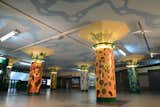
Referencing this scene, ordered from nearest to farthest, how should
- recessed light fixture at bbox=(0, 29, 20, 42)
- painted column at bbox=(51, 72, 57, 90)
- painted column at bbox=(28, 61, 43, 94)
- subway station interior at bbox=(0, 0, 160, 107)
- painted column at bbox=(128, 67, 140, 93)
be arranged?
subway station interior at bbox=(0, 0, 160, 107)
recessed light fixture at bbox=(0, 29, 20, 42)
painted column at bbox=(28, 61, 43, 94)
painted column at bbox=(128, 67, 140, 93)
painted column at bbox=(51, 72, 57, 90)

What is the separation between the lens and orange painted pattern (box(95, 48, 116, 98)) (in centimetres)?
835

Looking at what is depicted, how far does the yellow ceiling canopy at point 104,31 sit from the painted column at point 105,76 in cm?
59

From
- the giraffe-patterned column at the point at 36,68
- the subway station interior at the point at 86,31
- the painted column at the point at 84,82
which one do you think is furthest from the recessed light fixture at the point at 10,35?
the painted column at the point at 84,82

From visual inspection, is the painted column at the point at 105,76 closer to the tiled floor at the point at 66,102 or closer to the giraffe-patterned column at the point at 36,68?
the tiled floor at the point at 66,102

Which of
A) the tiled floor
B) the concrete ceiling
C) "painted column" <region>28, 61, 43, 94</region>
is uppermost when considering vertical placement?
the concrete ceiling

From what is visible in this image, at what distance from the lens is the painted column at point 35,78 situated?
13.2 meters

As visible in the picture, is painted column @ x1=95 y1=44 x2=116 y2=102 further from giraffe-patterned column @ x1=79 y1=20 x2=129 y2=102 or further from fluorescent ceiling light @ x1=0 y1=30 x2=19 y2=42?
fluorescent ceiling light @ x1=0 y1=30 x2=19 y2=42

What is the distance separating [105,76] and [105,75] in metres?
0.05

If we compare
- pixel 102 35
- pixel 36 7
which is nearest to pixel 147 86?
pixel 102 35

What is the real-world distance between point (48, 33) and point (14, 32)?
2082 mm

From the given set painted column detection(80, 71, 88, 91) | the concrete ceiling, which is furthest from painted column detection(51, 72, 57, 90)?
the concrete ceiling

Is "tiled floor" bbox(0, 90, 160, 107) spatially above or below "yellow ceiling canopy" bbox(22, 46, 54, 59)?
below

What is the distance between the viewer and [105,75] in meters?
8.51

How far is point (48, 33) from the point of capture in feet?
31.5
